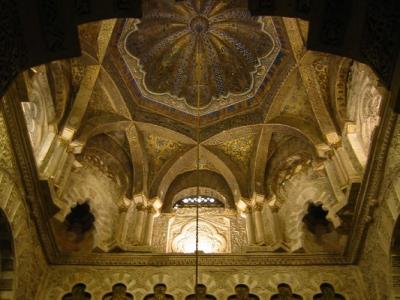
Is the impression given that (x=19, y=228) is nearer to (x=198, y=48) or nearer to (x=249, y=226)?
(x=249, y=226)

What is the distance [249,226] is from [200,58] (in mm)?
4829

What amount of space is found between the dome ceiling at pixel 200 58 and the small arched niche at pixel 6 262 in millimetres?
4904

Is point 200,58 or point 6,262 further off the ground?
point 200,58

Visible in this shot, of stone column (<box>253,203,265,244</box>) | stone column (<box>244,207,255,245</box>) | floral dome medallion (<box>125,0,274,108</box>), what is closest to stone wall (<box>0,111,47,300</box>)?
stone column (<box>244,207,255,245</box>)

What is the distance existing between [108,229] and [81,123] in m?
2.30

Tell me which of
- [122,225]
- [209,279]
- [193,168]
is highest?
[193,168]

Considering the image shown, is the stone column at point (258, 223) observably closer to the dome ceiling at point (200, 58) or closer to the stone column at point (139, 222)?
the stone column at point (139, 222)

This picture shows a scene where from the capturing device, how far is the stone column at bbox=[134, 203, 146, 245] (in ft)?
32.8

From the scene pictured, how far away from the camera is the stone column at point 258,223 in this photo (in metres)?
10.1

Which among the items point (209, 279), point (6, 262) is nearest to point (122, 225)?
point (209, 279)

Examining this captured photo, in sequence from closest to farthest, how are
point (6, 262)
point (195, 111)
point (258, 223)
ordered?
1. point (6, 262)
2. point (258, 223)
3. point (195, 111)

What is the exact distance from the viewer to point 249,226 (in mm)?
10492

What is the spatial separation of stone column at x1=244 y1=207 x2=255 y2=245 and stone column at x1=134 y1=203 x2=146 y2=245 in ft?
7.16

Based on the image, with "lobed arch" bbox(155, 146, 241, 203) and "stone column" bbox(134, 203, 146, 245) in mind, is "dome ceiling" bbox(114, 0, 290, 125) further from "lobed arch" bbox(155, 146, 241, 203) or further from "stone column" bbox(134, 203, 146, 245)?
"stone column" bbox(134, 203, 146, 245)
